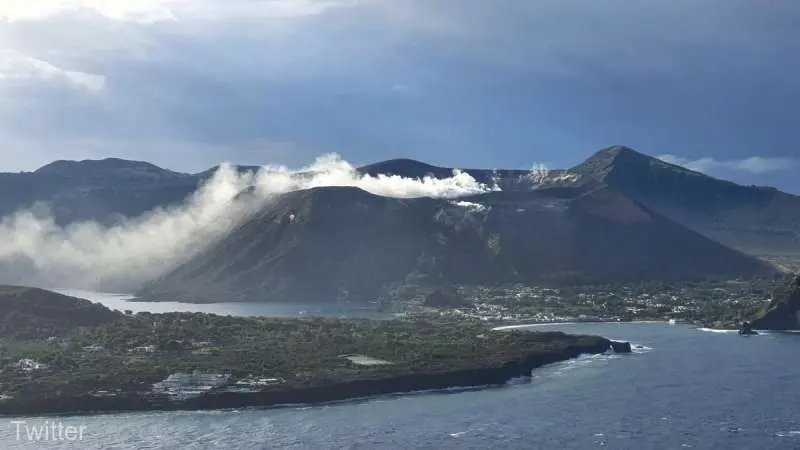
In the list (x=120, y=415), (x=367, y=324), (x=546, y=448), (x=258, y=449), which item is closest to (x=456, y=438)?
(x=546, y=448)

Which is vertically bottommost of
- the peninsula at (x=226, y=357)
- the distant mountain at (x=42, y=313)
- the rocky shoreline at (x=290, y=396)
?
the rocky shoreline at (x=290, y=396)

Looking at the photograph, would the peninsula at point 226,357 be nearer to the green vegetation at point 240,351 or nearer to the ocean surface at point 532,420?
the green vegetation at point 240,351

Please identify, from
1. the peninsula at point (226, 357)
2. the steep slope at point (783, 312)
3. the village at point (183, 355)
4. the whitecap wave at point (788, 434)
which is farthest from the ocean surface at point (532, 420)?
the steep slope at point (783, 312)

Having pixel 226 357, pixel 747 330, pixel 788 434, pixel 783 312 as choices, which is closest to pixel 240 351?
pixel 226 357

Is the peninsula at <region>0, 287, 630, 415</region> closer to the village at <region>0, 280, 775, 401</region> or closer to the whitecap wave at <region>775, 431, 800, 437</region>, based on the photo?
the village at <region>0, 280, 775, 401</region>

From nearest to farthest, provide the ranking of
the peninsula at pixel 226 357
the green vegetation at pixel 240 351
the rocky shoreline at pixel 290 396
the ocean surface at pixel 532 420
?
1. the ocean surface at pixel 532 420
2. the rocky shoreline at pixel 290 396
3. the peninsula at pixel 226 357
4. the green vegetation at pixel 240 351

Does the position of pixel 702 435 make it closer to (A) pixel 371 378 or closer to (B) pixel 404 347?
(A) pixel 371 378

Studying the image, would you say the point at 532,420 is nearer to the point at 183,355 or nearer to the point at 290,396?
the point at 290,396

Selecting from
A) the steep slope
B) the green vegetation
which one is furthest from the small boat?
the green vegetation
